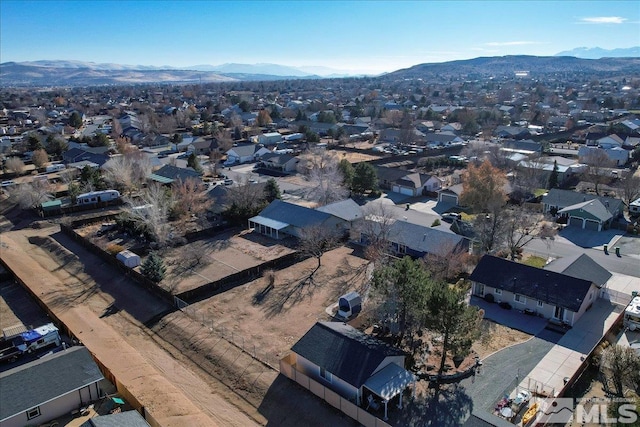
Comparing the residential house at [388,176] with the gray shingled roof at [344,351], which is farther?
the residential house at [388,176]

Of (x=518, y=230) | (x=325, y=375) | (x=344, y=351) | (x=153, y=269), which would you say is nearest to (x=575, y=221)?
(x=518, y=230)

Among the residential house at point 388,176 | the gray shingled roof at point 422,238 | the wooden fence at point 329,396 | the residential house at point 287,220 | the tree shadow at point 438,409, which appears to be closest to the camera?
the wooden fence at point 329,396

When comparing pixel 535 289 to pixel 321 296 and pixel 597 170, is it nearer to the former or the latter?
pixel 321 296

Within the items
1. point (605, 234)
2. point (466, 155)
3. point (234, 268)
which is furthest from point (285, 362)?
point (466, 155)

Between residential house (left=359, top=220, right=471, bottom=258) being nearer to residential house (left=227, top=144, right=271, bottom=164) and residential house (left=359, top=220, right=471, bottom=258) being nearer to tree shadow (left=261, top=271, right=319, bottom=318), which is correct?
tree shadow (left=261, top=271, right=319, bottom=318)

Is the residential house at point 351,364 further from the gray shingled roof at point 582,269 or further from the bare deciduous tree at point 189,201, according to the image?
the bare deciduous tree at point 189,201

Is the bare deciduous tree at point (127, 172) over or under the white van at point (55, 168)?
over

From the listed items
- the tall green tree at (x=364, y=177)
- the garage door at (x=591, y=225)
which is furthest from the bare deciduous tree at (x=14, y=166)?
the garage door at (x=591, y=225)

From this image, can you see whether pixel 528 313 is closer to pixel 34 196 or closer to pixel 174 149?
pixel 34 196
